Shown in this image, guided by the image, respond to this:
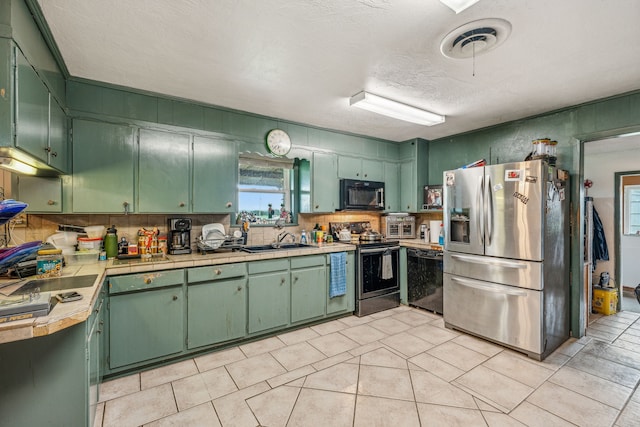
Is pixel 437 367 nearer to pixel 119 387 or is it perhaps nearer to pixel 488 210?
pixel 488 210

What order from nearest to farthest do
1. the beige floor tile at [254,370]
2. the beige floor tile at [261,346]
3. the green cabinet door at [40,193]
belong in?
the green cabinet door at [40,193], the beige floor tile at [254,370], the beige floor tile at [261,346]

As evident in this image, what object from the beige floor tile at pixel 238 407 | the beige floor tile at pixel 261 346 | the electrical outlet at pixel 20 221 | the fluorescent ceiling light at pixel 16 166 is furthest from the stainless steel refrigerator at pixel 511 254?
the electrical outlet at pixel 20 221

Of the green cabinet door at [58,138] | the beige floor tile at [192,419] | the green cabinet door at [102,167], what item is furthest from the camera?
the green cabinet door at [102,167]

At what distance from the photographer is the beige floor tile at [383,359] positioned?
2703 mm

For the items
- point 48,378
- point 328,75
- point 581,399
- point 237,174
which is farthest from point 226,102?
point 581,399

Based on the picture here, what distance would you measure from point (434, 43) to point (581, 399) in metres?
2.79

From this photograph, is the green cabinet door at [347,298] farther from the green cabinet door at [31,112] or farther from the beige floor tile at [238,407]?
the green cabinet door at [31,112]

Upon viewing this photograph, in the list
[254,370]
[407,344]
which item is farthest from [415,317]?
[254,370]

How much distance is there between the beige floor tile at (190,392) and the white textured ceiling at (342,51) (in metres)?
2.54

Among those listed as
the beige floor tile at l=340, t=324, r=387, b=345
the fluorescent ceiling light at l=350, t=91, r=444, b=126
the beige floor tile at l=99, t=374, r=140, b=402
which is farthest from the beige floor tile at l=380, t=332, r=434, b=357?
the fluorescent ceiling light at l=350, t=91, r=444, b=126

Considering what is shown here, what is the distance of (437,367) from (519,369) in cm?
72

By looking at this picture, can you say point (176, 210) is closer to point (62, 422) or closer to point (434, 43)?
point (62, 422)

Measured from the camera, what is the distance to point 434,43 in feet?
6.73

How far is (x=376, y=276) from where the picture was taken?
159 inches
